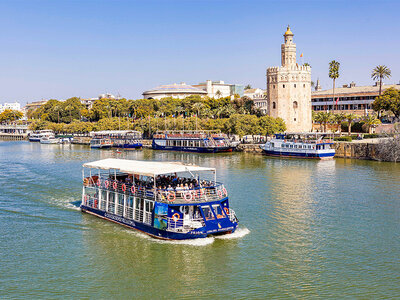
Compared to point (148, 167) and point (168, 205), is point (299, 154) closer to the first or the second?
point (148, 167)

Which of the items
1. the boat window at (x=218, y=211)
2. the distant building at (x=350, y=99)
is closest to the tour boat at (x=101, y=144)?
the distant building at (x=350, y=99)

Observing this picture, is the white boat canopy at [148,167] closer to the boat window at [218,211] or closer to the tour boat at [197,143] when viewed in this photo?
the boat window at [218,211]

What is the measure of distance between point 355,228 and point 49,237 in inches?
874

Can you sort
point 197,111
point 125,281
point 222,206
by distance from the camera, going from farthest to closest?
point 197,111 → point 222,206 → point 125,281

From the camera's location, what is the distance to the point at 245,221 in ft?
115

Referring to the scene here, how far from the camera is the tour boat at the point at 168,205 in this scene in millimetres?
29672

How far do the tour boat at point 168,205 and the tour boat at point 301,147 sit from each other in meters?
49.6

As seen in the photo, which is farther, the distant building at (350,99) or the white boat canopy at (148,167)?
the distant building at (350,99)

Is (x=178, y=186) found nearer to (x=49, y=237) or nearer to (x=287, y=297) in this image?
(x=49, y=237)

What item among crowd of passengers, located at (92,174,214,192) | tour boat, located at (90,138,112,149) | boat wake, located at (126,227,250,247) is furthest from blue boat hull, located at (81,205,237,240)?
tour boat, located at (90,138,112,149)

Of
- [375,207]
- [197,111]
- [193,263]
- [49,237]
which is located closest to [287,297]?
[193,263]

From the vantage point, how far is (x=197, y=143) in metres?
101

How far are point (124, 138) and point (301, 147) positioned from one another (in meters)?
55.7

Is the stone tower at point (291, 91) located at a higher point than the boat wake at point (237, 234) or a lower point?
higher
